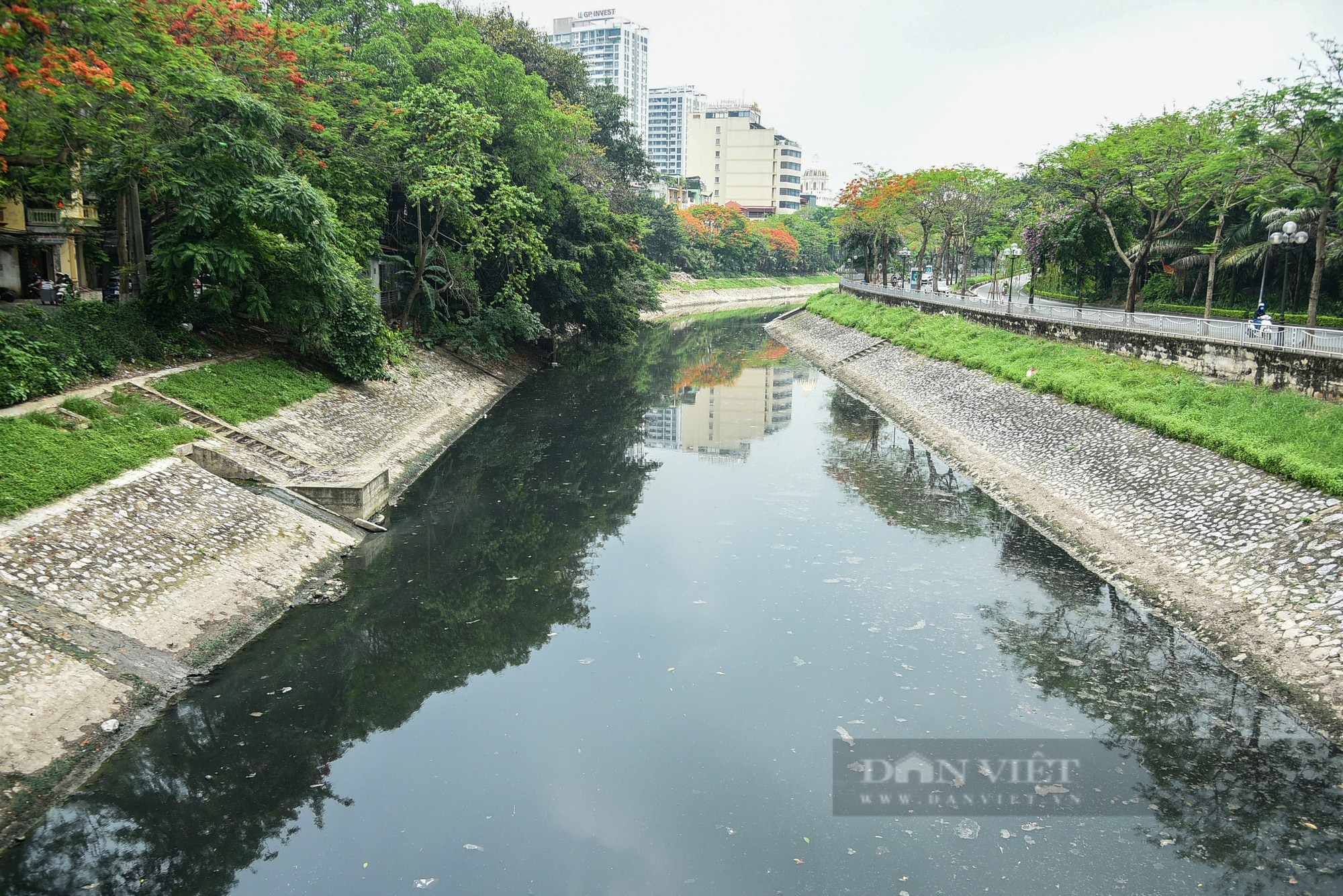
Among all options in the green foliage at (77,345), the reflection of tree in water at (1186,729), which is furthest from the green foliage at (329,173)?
the reflection of tree in water at (1186,729)

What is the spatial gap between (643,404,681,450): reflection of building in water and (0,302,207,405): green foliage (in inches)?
486

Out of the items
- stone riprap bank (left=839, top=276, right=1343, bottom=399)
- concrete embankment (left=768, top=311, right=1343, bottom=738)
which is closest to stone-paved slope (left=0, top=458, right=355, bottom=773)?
concrete embankment (left=768, top=311, right=1343, bottom=738)

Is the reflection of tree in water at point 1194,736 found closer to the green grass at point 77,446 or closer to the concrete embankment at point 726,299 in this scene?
the green grass at point 77,446

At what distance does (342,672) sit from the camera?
11820 millimetres

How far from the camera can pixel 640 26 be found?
630ft

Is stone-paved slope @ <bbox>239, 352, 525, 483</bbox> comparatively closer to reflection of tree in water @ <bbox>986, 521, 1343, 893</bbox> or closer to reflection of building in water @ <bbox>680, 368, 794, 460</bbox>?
reflection of building in water @ <bbox>680, 368, 794, 460</bbox>

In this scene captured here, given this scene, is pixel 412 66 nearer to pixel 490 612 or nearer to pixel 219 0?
pixel 219 0

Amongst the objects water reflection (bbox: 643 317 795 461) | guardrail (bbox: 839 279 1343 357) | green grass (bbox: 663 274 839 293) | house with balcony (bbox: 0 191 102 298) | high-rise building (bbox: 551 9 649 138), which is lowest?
water reflection (bbox: 643 317 795 461)

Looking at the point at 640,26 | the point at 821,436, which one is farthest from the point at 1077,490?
the point at 640,26

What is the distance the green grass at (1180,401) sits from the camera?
14812mm

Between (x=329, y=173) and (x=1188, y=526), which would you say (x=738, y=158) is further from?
(x=1188, y=526)

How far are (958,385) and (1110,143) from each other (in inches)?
370

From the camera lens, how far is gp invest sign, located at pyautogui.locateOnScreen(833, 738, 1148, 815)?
8.93 meters

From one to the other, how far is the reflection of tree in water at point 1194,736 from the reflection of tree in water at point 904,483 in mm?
4111
